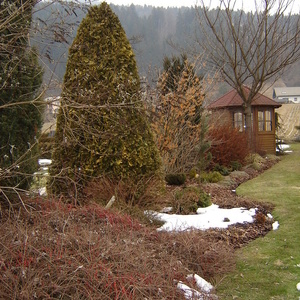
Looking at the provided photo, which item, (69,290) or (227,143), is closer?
(69,290)

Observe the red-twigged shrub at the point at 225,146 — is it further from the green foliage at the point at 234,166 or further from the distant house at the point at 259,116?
the distant house at the point at 259,116

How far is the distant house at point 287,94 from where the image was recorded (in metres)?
74.5

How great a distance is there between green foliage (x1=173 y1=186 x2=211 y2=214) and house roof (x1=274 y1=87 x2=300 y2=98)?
7405 cm

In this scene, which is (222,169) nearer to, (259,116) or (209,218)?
(209,218)

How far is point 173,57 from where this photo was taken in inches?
476

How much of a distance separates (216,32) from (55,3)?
12161mm

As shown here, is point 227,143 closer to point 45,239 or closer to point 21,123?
point 21,123

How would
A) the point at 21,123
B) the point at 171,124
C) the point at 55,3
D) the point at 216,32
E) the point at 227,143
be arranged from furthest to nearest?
the point at 216,32 → the point at 227,143 → the point at 171,124 → the point at 21,123 → the point at 55,3

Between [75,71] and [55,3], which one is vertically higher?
[55,3]

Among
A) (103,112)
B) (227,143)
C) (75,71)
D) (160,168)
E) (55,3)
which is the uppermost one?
(55,3)

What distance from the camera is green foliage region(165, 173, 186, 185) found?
31.8 feet

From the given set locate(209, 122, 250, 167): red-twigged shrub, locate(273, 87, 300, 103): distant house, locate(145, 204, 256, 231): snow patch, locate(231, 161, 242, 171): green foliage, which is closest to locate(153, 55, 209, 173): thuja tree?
locate(209, 122, 250, 167): red-twigged shrub

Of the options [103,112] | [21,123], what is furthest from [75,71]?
[21,123]

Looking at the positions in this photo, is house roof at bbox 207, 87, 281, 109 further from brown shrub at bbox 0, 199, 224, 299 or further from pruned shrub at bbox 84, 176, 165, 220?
brown shrub at bbox 0, 199, 224, 299
